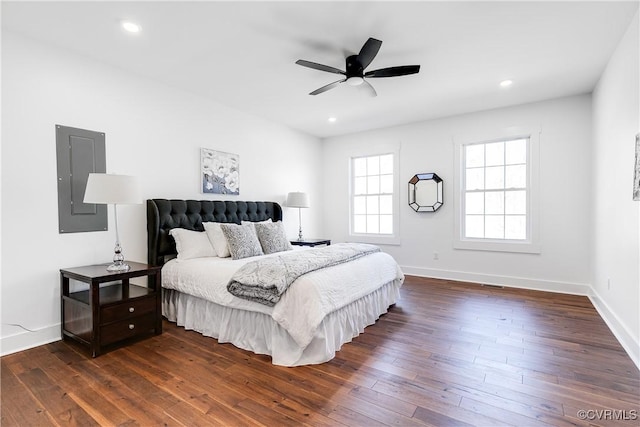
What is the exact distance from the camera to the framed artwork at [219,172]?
4164 mm

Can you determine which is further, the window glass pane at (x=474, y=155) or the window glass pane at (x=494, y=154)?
the window glass pane at (x=474, y=155)

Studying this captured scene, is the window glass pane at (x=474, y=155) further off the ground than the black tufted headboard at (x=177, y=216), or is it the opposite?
the window glass pane at (x=474, y=155)

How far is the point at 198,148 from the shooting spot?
13.4 feet

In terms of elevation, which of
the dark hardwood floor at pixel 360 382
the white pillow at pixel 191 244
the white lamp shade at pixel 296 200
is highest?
the white lamp shade at pixel 296 200

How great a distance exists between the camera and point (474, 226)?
5.10 m

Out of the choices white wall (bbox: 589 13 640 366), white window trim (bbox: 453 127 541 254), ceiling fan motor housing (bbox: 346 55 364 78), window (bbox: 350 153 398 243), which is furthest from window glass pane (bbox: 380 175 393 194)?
ceiling fan motor housing (bbox: 346 55 364 78)

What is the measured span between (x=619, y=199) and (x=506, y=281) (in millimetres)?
2176

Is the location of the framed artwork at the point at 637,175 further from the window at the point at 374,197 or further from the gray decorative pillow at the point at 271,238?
the window at the point at 374,197

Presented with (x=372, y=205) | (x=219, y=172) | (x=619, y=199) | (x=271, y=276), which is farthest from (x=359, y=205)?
(x=271, y=276)

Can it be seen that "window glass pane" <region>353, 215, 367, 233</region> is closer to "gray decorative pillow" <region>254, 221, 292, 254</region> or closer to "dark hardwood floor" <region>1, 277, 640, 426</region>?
"gray decorative pillow" <region>254, 221, 292, 254</region>

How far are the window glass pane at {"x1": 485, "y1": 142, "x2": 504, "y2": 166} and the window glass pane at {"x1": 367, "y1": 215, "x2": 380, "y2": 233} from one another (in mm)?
2101

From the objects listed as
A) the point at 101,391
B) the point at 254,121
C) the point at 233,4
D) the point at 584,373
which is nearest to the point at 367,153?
the point at 254,121

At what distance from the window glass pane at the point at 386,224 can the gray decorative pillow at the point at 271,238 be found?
2.45 m

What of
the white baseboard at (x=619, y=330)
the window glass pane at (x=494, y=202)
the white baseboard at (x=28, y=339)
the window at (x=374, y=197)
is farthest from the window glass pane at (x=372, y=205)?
the white baseboard at (x=28, y=339)
